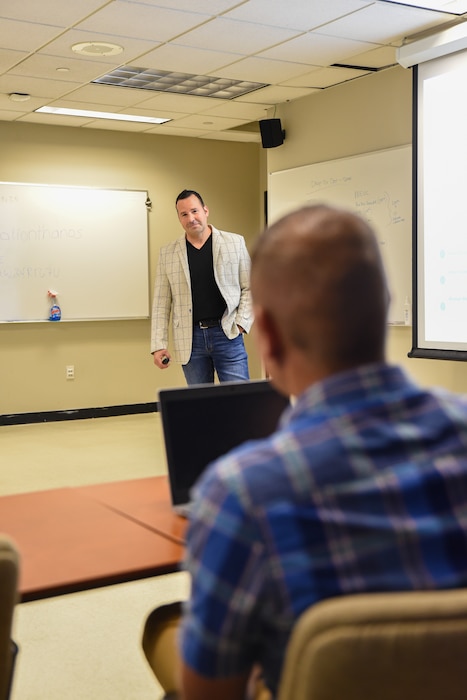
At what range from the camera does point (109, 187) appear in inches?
307

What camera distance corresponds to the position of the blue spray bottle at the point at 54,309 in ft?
24.6

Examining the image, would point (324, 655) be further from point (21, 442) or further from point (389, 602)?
point (21, 442)

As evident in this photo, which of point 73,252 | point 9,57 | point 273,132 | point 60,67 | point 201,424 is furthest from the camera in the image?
point 73,252

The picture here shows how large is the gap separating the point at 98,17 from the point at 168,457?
3.42 m

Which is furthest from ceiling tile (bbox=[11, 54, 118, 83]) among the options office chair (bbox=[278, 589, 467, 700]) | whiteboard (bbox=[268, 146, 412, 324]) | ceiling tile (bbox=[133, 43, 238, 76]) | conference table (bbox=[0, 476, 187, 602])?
office chair (bbox=[278, 589, 467, 700])

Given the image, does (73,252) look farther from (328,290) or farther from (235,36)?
→ (328,290)

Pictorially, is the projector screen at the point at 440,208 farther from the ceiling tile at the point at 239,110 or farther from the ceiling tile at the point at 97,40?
the ceiling tile at the point at 239,110

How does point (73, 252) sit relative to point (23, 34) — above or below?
below

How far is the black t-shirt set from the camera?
4.80 metres

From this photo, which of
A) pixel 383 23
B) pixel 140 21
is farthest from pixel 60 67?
pixel 383 23

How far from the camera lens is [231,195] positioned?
27.7ft

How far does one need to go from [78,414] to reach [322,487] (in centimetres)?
708

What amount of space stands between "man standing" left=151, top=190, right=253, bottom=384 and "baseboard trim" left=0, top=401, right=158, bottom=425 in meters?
3.10

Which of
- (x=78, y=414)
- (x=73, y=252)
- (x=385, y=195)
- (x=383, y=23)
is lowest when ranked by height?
(x=78, y=414)
